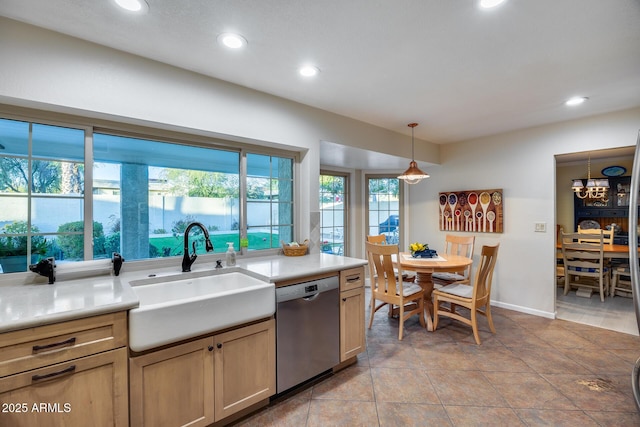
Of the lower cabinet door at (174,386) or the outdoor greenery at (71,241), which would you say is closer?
the lower cabinet door at (174,386)

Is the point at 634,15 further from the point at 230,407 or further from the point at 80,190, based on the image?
the point at 80,190

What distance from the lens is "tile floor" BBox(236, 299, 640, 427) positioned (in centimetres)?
179

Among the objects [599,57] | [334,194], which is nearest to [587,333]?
[599,57]

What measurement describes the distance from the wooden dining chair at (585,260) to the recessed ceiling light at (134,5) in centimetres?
545

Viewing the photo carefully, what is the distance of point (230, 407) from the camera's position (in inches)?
65.8

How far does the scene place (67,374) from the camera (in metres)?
1.23

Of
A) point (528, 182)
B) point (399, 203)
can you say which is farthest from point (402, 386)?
point (399, 203)

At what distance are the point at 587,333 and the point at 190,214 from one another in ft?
13.9

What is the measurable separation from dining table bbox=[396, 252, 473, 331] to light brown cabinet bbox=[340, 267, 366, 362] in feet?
2.26

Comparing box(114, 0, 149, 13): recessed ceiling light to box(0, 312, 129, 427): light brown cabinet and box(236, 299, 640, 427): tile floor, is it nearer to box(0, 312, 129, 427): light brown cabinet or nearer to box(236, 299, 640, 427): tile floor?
box(0, 312, 129, 427): light brown cabinet

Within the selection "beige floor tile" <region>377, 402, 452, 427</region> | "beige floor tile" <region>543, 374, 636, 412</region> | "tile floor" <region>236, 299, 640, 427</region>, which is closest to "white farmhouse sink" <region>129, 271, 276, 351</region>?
"tile floor" <region>236, 299, 640, 427</region>

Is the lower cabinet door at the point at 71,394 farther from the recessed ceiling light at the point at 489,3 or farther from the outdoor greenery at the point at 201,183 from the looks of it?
the recessed ceiling light at the point at 489,3

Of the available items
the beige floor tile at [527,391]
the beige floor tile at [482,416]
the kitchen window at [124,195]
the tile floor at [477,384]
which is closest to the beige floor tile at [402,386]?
the tile floor at [477,384]

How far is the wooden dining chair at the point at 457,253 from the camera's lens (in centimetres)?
359
